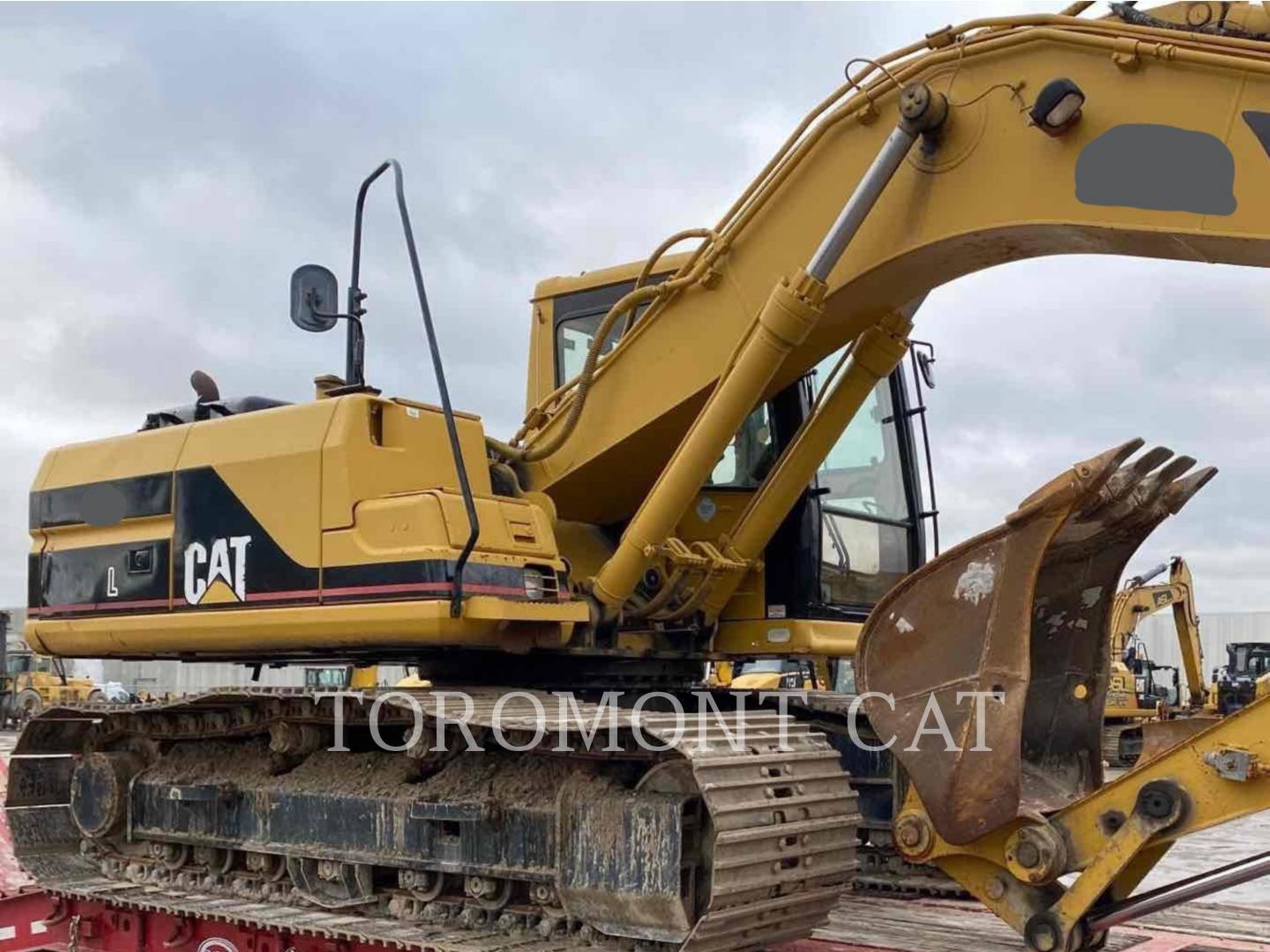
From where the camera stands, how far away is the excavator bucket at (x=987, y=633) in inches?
196

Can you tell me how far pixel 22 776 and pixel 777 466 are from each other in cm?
418

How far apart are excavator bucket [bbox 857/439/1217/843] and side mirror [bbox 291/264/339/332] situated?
105 inches

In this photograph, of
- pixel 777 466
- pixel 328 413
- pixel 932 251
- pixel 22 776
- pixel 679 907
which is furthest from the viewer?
pixel 22 776

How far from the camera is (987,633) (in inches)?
199

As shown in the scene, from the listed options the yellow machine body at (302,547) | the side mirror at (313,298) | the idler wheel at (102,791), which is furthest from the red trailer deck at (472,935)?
the side mirror at (313,298)

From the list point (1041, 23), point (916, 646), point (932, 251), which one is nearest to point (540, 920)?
point (916, 646)

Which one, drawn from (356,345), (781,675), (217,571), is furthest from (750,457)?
(781,675)

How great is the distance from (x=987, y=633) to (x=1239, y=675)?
27.8m

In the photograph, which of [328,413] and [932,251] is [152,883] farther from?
[932,251]

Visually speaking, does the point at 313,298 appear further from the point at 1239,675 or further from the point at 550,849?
the point at 1239,675

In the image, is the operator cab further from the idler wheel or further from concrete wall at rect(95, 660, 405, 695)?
concrete wall at rect(95, 660, 405, 695)

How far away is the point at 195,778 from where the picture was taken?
6930 millimetres

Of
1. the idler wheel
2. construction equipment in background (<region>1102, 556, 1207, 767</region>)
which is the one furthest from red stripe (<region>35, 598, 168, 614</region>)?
construction equipment in background (<region>1102, 556, 1207, 767</region>)

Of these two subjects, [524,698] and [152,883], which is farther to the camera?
[152,883]
